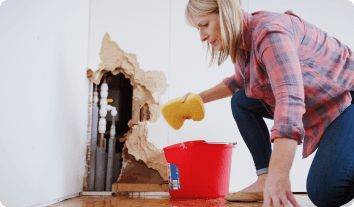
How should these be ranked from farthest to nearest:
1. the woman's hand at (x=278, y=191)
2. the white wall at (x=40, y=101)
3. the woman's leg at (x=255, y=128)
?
the woman's leg at (x=255, y=128)
the white wall at (x=40, y=101)
the woman's hand at (x=278, y=191)

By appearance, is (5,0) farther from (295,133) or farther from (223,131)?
(223,131)

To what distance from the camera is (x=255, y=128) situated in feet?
4.31

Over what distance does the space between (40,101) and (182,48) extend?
115cm

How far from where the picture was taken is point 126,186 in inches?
72.1

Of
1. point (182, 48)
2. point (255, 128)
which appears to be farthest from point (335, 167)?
point (182, 48)

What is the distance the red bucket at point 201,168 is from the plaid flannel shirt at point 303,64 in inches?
22.1

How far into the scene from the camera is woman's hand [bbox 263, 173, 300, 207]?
601mm

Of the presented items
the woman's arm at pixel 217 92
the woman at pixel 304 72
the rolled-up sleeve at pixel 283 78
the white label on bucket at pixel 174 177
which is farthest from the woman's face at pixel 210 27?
the white label on bucket at pixel 174 177

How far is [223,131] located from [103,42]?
1071 millimetres

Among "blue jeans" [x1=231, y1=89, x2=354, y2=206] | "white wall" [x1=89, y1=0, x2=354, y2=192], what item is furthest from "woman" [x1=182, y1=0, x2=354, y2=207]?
"white wall" [x1=89, y1=0, x2=354, y2=192]

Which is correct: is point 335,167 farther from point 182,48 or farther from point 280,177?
point 182,48

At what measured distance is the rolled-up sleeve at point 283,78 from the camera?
65 centimetres

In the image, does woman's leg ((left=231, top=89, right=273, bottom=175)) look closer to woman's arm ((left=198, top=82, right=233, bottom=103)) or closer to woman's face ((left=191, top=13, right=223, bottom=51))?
woman's arm ((left=198, top=82, right=233, bottom=103))

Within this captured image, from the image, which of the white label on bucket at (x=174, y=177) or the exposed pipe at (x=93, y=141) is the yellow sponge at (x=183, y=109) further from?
the exposed pipe at (x=93, y=141)
